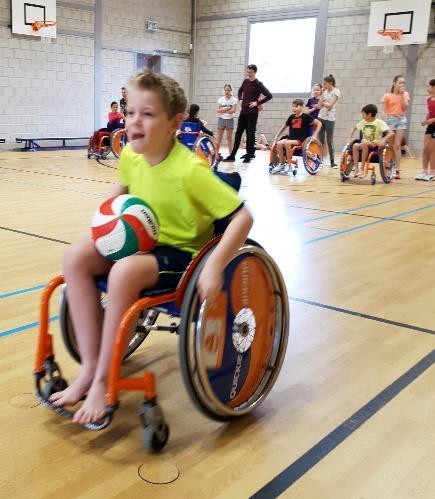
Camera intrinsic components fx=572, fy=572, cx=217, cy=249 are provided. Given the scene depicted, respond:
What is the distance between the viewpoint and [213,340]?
1464 mm

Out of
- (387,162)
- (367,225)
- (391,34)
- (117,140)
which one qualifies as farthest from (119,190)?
(391,34)

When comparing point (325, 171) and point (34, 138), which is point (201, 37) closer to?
point (34, 138)

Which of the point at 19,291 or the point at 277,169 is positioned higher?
the point at 277,169

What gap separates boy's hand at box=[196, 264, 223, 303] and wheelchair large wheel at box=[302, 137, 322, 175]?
643 cm

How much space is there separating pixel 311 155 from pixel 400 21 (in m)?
5.02

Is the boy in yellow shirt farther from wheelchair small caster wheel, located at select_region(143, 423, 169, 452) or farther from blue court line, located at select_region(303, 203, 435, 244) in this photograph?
blue court line, located at select_region(303, 203, 435, 244)

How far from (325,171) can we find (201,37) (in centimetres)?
712

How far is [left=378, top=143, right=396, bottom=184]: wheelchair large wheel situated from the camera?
22.7ft

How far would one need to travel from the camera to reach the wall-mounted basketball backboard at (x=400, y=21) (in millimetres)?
10781

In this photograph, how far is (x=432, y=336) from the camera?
2.29 m

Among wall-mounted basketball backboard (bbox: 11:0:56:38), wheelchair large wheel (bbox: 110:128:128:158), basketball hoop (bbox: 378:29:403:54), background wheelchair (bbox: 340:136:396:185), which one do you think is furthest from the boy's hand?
basketball hoop (bbox: 378:29:403:54)

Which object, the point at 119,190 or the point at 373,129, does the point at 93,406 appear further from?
the point at 373,129

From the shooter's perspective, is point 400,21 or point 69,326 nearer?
point 69,326

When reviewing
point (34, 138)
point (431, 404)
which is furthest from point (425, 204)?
point (34, 138)
